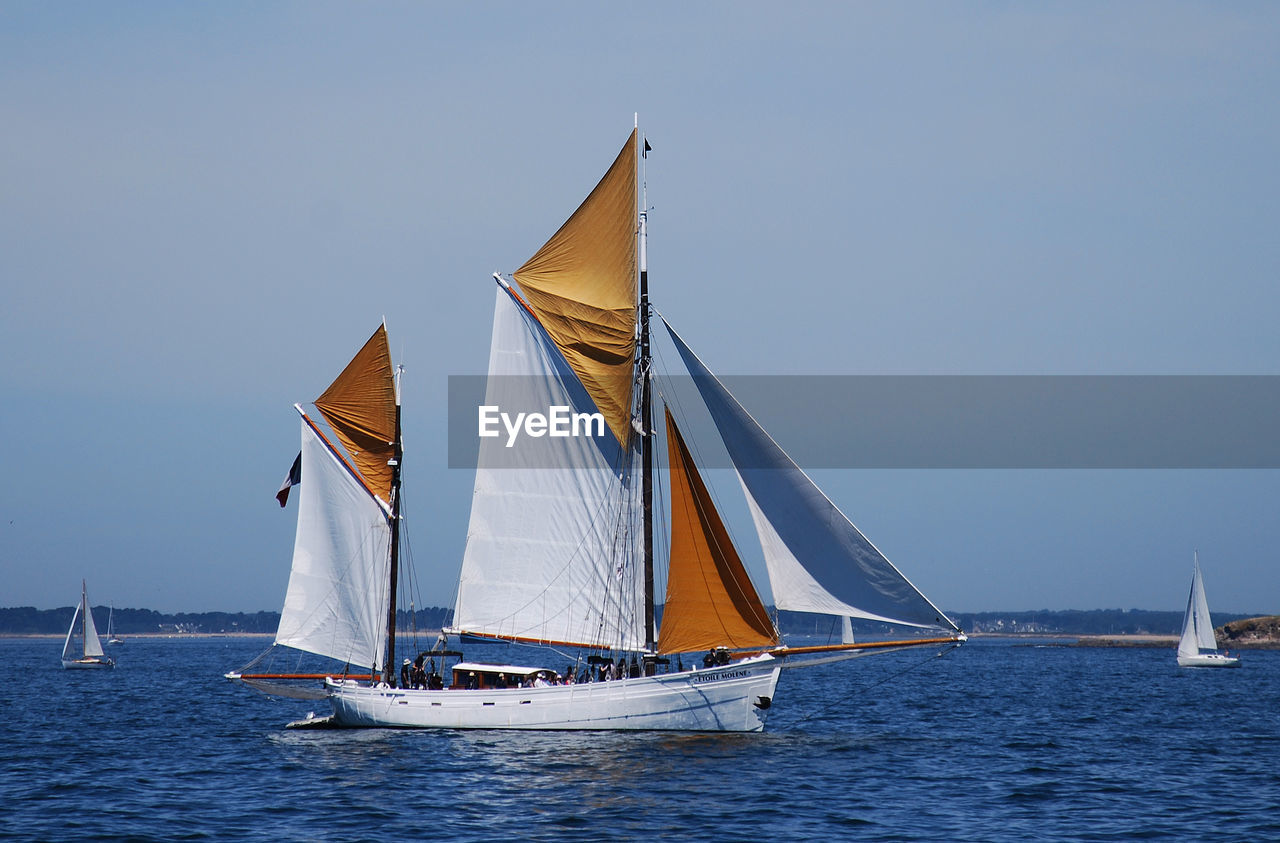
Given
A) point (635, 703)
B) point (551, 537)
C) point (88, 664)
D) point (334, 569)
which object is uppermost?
point (551, 537)

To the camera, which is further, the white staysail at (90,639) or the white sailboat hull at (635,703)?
the white staysail at (90,639)

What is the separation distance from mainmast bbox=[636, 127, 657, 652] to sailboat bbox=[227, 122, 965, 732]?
0.21 feet

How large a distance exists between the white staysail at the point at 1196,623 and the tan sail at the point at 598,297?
84.9 metres

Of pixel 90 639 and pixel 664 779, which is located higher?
pixel 90 639

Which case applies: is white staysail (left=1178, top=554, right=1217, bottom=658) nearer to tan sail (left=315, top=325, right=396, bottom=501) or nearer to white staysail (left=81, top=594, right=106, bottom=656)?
tan sail (left=315, top=325, right=396, bottom=501)

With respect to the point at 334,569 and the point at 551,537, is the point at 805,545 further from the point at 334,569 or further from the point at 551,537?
the point at 334,569

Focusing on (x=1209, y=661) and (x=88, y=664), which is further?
(x=88, y=664)

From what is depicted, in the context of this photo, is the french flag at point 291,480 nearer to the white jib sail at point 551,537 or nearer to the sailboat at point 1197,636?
the white jib sail at point 551,537

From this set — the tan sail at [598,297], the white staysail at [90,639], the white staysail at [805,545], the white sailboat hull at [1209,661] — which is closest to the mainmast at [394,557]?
the tan sail at [598,297]

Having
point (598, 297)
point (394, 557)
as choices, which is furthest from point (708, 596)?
point (394, 557)

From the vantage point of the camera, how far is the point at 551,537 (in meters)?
41.4

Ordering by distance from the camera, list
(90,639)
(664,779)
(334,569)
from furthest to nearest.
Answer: (90,639), (334,569), (664,779)

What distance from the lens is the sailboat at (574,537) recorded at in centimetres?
3872

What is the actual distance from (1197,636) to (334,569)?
92469 mm
